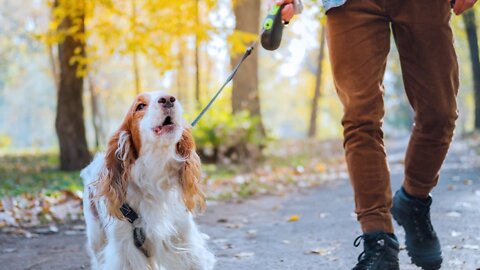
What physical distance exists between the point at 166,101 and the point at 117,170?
0.45m

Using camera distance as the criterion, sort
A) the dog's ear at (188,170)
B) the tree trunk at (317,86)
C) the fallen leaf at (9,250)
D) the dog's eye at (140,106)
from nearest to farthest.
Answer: the dog's eye at (140,106)
the dog's ear at (188,170)
the fallen leaf at (9,250)
the tree trunk at (317,86)

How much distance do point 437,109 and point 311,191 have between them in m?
4.89

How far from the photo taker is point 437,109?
272 cm

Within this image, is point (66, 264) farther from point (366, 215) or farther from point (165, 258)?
point (366, 215)

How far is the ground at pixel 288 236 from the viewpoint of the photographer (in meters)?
3.59

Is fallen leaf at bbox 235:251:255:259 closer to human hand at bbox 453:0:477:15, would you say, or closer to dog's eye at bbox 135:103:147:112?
dog's eye at bbox 135:103:147:112

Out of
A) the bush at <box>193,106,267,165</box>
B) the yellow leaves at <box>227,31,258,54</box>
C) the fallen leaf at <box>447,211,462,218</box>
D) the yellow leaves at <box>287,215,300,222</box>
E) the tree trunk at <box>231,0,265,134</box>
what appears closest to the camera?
the fallen leaf at <box>447,211,462,218</box>

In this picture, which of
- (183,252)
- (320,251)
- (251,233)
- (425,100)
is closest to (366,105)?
(425,100)

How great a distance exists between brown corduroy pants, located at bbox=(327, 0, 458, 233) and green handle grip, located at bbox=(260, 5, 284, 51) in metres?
0.26

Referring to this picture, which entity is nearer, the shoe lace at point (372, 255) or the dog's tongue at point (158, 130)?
the shoe lace at point (372, 255)

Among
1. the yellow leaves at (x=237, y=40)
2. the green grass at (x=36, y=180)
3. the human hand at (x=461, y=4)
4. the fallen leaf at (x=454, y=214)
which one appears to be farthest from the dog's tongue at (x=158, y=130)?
the yellow leaves at (x=237, y=40)

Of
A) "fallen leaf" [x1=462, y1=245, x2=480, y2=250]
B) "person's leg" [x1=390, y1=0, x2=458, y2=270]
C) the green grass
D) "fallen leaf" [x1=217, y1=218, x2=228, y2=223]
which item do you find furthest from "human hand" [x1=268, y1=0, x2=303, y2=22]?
the green grass

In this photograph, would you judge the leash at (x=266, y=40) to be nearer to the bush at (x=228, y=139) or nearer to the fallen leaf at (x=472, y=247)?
the fallen leaf at (x=472, y=247)

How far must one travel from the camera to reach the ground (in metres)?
3.59
